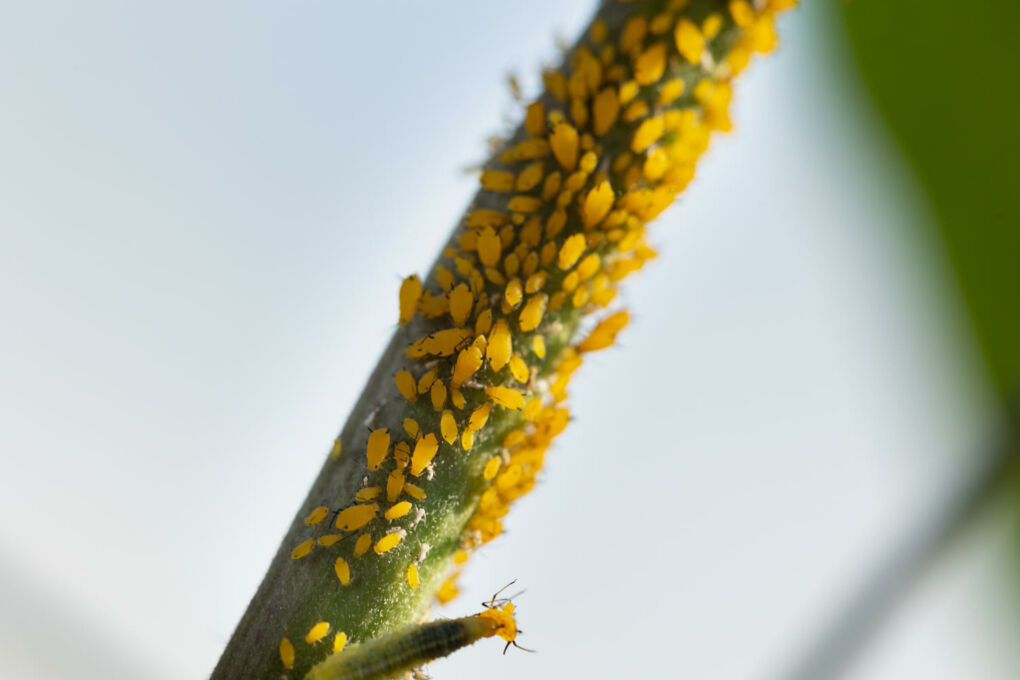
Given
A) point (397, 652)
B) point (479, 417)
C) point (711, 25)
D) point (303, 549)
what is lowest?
point (397, 652)

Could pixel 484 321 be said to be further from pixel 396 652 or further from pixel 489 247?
pixel 396 652

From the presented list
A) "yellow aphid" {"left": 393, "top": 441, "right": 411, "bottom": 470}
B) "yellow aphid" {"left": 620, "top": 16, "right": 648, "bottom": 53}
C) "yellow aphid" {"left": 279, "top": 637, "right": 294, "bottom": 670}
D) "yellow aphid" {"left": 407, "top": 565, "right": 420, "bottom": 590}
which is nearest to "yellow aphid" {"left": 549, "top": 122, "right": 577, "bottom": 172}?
"yellow aphid" {"left": 620, "top": 16, "right": 648, "bottom": 53}

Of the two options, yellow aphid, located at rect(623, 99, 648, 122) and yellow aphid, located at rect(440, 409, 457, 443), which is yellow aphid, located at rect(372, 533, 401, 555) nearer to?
yellow aphid, located at rect(440, 409, 457, 443)

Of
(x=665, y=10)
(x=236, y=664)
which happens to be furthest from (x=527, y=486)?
(x=665, y=10)

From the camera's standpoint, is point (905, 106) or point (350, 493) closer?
point (350, 493)

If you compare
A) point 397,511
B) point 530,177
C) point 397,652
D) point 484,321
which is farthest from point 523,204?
point 397,652

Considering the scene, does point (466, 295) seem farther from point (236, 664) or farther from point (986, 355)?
point (986, 355)
